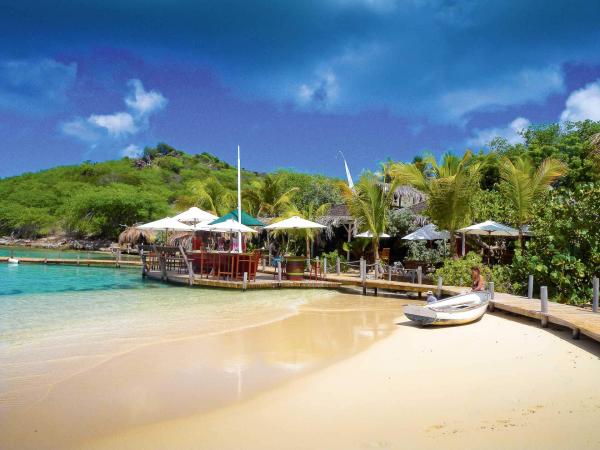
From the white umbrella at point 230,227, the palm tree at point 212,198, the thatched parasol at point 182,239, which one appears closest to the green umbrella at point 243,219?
the white umbrella at point 230,227

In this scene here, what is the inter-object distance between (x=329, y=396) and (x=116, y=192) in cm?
5164

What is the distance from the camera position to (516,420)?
4617mm

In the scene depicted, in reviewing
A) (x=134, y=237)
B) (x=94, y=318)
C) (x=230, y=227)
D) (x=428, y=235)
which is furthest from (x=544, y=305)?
(x=134, y=237)

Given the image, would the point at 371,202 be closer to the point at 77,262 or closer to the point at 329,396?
the point at 329,396

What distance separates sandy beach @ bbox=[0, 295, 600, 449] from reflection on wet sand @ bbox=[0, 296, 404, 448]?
0.07 feet

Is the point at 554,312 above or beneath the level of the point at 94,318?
above

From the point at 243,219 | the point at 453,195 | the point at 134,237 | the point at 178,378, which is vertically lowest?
the point at 178,378

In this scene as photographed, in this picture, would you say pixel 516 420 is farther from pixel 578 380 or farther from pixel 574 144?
pixel 574 144

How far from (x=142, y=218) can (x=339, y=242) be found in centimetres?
3087

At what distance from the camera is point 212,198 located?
31.3m

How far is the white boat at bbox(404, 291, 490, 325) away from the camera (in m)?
9.65

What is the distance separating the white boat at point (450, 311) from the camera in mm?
9648

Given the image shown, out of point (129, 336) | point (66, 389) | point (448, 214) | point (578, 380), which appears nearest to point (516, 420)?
point (578, 380)

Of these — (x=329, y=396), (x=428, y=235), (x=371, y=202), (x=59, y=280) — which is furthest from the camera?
(x=59, y=280)
